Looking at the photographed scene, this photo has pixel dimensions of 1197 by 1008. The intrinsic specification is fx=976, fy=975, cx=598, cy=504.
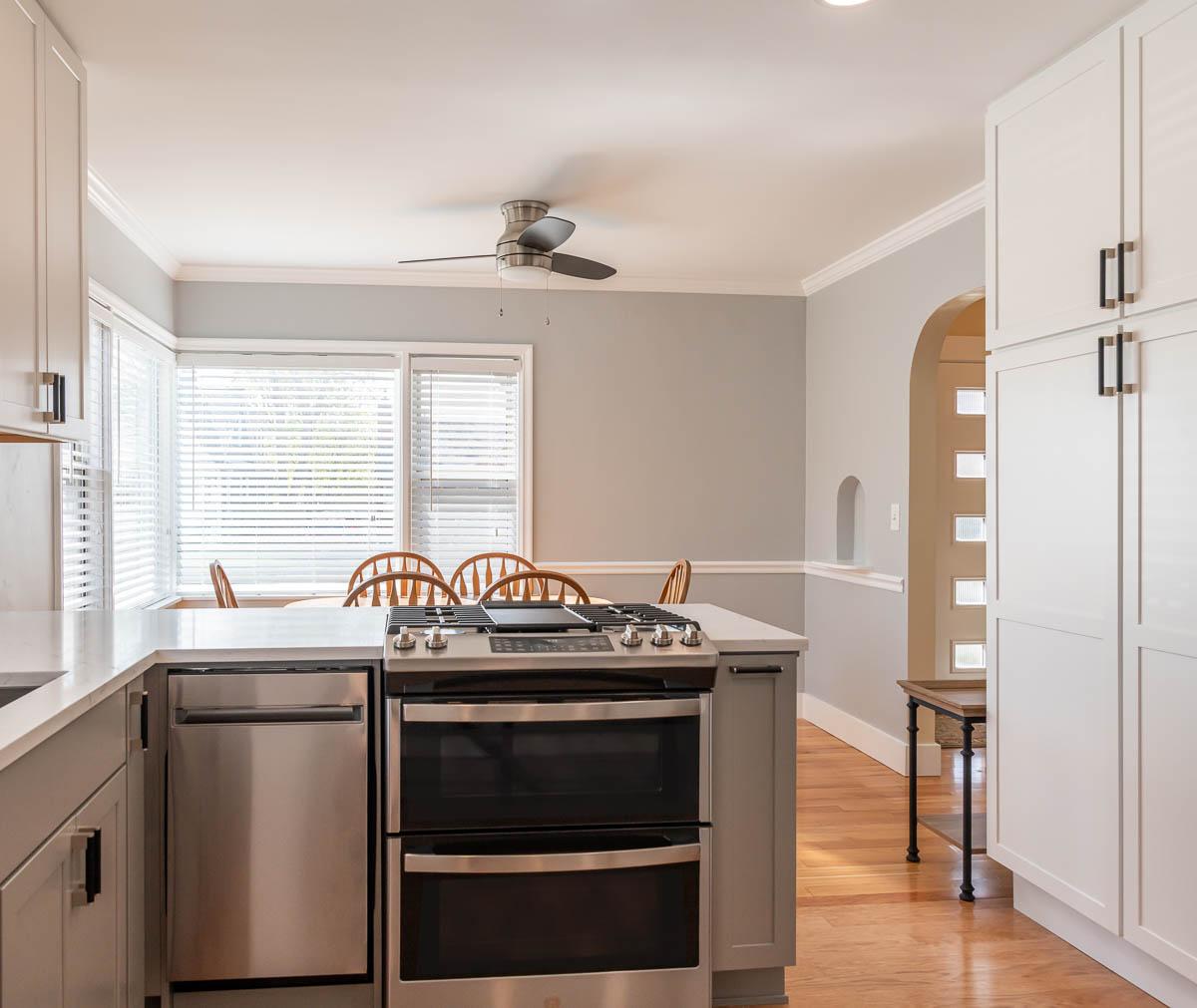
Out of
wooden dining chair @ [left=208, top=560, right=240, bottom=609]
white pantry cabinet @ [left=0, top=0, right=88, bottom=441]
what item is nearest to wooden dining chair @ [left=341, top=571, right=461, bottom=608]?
wooden dining chair @ [left=208, top=560, right=240, bottom=609]

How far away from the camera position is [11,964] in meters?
1.38

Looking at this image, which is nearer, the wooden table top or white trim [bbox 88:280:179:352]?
the wooden table top

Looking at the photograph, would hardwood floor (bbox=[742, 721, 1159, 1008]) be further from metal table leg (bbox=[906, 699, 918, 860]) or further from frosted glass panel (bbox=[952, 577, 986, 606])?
frosted glass panel (bbox=[952, 577, 986, 606])

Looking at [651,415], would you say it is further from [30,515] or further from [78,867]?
[78,867]

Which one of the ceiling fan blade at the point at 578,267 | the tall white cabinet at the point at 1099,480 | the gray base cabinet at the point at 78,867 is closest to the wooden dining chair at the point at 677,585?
the ceiling fan blade at the point at 578,267

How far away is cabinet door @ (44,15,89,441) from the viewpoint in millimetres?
2447

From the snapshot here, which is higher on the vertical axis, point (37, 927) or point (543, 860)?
point (37, 927)

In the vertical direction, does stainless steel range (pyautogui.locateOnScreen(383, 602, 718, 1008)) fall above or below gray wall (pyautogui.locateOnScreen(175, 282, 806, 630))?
below

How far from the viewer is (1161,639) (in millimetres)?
2357

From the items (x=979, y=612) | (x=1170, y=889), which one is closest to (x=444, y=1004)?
(x=1170, y=889)

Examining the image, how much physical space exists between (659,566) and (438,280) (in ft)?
6.69

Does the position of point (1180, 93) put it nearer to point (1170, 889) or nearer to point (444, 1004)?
point (1170, 889)

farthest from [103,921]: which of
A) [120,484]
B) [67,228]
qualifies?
[120,484]

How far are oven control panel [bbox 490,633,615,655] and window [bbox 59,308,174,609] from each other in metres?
2.06
